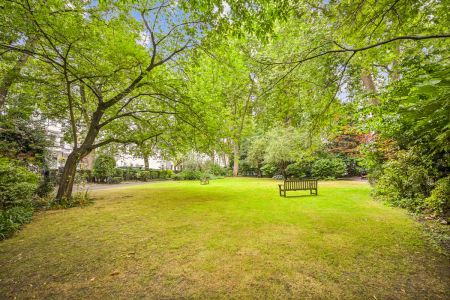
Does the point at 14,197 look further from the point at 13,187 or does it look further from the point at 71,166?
the point at 71,166

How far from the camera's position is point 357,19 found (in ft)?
16.3

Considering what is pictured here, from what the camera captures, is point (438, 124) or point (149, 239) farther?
point (149, 239)

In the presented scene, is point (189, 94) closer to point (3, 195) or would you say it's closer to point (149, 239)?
point (149, 239)

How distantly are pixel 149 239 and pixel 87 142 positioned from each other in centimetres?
713

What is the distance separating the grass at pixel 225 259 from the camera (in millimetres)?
2920

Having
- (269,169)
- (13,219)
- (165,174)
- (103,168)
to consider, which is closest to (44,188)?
(13,219)

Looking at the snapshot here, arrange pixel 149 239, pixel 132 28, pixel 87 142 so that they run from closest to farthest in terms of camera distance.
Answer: pixel 149 239 → pixel 132 28 → pixel 87 142

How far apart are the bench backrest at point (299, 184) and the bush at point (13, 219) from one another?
1059 cm

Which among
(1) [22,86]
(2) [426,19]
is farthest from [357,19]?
(1) [22,86]

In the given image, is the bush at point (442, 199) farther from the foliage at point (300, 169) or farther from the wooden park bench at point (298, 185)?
Answer: the foliage at point (300, 169)

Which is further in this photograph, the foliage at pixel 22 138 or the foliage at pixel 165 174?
the foliage at pixel 165 174

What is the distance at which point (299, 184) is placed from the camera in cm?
1117

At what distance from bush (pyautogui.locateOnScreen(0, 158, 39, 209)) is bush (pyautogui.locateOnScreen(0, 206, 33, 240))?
259 millimetres

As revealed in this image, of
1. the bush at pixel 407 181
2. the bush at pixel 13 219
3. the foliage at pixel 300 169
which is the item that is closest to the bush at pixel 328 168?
the foliage at pixel 300 169
